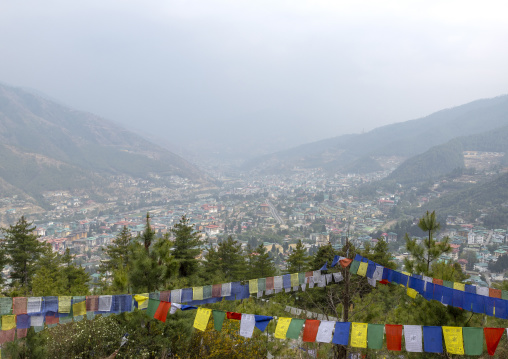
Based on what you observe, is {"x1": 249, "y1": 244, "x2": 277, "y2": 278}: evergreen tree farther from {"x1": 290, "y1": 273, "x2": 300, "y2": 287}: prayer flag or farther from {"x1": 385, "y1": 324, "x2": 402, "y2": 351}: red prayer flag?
{"x1": 385, "y1": 324, "x2": 402, "y2": 351}: red prayer flag

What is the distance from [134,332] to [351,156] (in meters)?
182

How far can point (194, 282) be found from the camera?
1467 centimetres

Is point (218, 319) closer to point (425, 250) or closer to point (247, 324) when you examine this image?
point (247, 324)

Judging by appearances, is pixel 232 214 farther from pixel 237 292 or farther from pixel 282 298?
pixel 237 292

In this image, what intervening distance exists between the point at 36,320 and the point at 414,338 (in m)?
7.09

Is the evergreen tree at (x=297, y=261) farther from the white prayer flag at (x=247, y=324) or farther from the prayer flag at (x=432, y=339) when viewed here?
the prayer flag at (x=432, y=339)

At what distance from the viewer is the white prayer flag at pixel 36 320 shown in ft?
21.2

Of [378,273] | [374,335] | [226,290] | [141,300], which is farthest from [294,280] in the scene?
[141,300]

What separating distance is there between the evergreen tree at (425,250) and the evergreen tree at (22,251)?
676 inches

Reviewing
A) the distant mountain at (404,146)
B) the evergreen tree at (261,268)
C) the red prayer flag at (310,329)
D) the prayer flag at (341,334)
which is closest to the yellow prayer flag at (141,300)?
the red prayer flag at (310,329)

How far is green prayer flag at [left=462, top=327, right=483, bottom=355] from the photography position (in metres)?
4.76

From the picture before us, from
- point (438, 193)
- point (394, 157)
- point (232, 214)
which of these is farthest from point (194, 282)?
point (394, 157)

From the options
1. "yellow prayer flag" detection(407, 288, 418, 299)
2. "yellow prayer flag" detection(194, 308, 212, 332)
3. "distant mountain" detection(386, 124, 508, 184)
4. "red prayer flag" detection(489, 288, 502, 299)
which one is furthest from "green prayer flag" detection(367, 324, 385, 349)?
"distant mountain" detection(386, 124, 508, 184)

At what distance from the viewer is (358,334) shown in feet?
17.5
